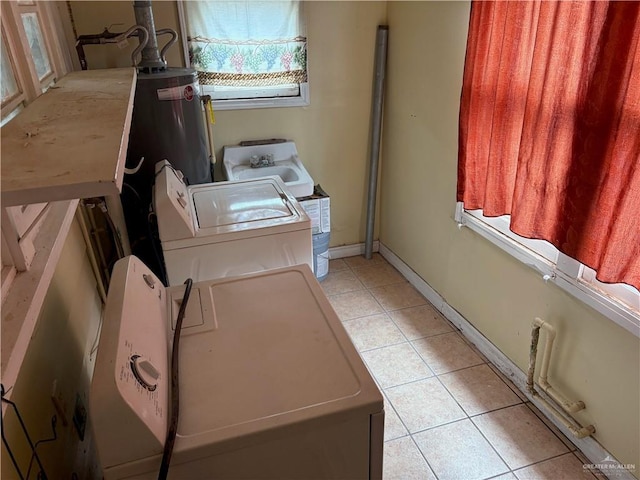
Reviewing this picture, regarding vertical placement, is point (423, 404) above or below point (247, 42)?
below

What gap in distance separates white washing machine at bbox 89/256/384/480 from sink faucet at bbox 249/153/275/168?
1.65m

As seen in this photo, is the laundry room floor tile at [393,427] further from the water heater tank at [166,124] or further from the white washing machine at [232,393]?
the water heater tank at [166,124]

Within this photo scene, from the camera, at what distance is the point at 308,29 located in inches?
110

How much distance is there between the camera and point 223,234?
1758 mm

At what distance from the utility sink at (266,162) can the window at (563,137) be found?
1.14m

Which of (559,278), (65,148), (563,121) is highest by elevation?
(65,148)

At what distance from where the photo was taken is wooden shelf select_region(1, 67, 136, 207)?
712mm

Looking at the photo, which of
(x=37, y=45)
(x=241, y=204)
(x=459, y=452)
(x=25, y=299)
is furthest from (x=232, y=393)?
(x=37, y=45)

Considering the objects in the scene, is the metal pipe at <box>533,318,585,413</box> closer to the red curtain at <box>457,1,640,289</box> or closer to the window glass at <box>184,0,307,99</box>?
the red curtain at <box>457,1,640,289</box>

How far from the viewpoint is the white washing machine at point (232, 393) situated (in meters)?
0.88

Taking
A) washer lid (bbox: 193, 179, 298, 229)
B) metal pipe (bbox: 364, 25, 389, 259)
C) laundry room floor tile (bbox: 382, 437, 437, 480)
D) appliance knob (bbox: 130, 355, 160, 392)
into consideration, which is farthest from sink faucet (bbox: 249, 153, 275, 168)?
appliance knob (bbox: 130, 355, 160, 392)

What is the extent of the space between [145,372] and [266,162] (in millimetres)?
2086

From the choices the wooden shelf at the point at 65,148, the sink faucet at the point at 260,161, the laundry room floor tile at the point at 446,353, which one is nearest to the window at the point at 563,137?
the laundry room floor tile at the point at 446,353

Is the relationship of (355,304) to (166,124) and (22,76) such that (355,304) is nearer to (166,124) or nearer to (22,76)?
(166,124)
